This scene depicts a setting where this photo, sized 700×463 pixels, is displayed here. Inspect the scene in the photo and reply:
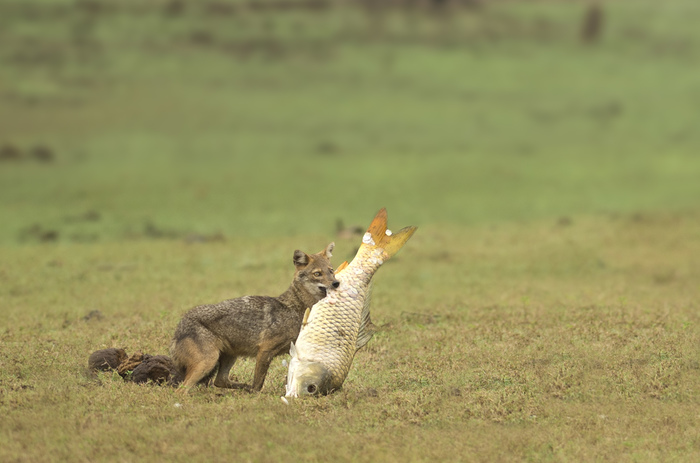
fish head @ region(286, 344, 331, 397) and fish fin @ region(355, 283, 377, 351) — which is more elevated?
fish fin @ region(355, 283, 377, 351)

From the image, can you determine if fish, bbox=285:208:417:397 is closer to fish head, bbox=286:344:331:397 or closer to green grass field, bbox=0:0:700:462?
fish head, bbox=286:344:331:397

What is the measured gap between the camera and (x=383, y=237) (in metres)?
9.53

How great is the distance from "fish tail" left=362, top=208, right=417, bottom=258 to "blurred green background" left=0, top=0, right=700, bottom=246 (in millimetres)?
12417

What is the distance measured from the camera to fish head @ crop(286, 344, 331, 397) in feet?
28.2

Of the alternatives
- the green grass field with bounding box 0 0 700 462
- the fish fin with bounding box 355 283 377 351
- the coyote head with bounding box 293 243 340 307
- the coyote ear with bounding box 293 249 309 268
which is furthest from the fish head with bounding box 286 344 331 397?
the coyote ear with bounding box 293 249 309 268

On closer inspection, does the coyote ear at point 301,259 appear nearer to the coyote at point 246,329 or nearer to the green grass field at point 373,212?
the coyote at point 246,329

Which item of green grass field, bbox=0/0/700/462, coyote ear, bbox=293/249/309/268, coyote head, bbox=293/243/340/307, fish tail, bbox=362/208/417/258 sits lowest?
green grass field, bbox=0/0/700/462

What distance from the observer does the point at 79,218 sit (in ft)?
78.9

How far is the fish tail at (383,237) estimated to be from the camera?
9.52 m

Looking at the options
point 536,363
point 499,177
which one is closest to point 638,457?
point 536,363

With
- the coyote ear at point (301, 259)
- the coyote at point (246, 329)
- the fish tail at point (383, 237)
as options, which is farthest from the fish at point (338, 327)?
the coyote ear at point (301, 259)

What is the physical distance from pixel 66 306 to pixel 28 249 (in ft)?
22.3

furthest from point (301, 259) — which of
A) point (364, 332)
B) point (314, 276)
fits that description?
point (364, 332)

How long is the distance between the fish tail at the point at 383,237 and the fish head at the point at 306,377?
1.58 m
